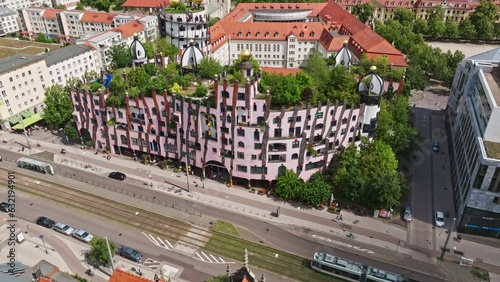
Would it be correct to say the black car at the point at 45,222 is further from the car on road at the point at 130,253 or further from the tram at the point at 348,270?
the tram at the point at 348,270

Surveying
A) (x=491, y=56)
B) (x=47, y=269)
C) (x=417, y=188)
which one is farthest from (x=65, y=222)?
(x=491, y=56)

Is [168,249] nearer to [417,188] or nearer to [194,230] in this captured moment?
[194,230]

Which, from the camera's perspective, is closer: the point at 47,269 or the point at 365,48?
the point at 47,269

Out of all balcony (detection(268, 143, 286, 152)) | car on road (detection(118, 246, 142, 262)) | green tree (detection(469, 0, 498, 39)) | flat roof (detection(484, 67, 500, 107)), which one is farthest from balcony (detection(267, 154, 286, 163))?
green tree (detection(469, 0, 498, 39))

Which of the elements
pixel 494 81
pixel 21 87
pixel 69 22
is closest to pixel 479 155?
pixel 494 81

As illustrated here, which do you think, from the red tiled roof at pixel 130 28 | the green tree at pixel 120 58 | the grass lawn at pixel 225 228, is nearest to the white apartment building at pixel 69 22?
the red tiled roof at pixel 130 28
